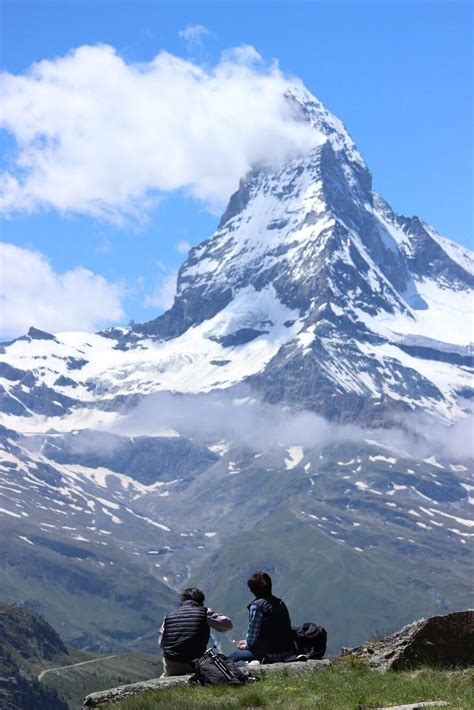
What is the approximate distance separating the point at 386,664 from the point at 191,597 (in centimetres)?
487

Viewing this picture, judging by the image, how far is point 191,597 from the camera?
2739 cm

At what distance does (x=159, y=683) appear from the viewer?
976 inches

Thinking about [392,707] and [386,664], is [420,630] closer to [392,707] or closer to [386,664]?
[386,664]

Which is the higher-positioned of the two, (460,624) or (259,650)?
(460,624)

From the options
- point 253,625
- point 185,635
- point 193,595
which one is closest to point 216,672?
point 185,635

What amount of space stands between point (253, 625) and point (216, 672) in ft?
11.1

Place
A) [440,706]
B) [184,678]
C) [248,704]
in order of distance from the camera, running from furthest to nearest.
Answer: [184,678] → [248,704] → [440,706]

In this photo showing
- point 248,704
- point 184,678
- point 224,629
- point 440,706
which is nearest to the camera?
point 440,706

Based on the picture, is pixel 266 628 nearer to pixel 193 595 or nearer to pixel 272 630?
pixel 272 630

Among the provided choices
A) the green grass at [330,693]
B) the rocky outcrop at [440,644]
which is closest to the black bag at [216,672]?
the green grass at [330,693]

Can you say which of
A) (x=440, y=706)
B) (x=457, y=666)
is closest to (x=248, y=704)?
(x=440, y=706)

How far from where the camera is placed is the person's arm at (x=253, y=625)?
27703mm

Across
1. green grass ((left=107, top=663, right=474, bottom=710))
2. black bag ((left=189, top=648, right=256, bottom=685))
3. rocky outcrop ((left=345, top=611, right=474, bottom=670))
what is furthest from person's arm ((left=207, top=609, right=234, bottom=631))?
rocky outcrop ((left=345, top=611, right=474, bottom=670))

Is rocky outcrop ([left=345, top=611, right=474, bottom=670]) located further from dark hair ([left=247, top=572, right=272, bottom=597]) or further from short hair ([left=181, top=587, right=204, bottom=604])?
short hair ([left=181, top=587, right=204, bottom=604])
